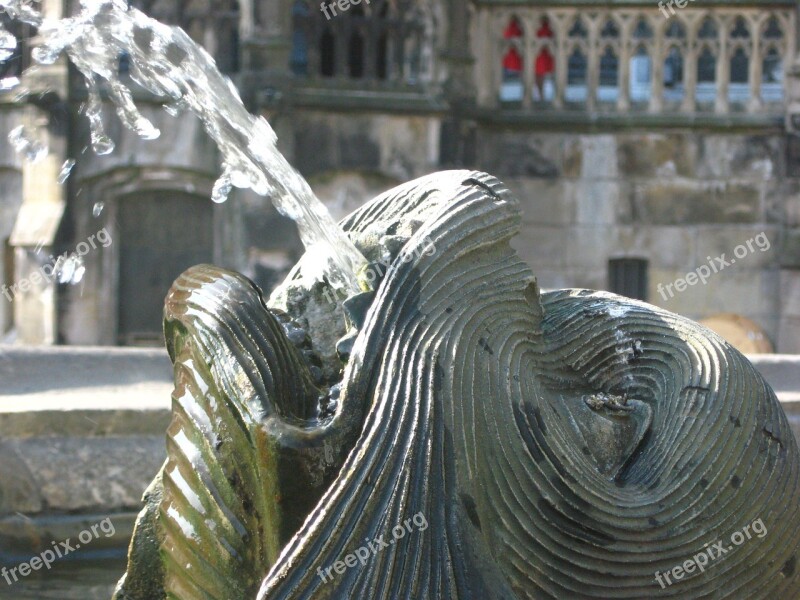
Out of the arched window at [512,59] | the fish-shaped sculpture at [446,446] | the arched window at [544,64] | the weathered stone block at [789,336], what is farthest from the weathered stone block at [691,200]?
the fish-shaped sculpture at [446,446]

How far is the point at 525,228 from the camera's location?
39.0ft

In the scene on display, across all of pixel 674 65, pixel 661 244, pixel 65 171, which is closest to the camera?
pixel 65 171

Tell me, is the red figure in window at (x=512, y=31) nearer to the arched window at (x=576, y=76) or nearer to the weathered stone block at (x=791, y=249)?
the arched window at (x=576, y=76)

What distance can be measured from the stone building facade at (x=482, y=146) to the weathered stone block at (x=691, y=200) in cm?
2

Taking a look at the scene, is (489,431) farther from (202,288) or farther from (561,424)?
(202,288)

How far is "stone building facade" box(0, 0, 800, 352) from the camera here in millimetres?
10703

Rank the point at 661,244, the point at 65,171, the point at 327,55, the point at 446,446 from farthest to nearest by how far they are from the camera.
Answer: the point at 661,244
the point at 327,55
the point at 65,171
the point at 446,446

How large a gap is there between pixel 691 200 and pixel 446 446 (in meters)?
9.65

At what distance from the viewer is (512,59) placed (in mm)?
12062

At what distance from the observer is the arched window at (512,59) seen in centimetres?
1195

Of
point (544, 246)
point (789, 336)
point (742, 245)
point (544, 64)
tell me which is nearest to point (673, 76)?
point (544, 64)

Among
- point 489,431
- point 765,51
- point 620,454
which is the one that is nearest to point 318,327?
point 489,431

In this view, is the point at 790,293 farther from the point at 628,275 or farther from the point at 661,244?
the point at 628,275

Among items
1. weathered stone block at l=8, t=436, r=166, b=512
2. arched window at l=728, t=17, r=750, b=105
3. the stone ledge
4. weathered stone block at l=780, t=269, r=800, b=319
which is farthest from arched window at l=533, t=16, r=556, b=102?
the stone ledge
